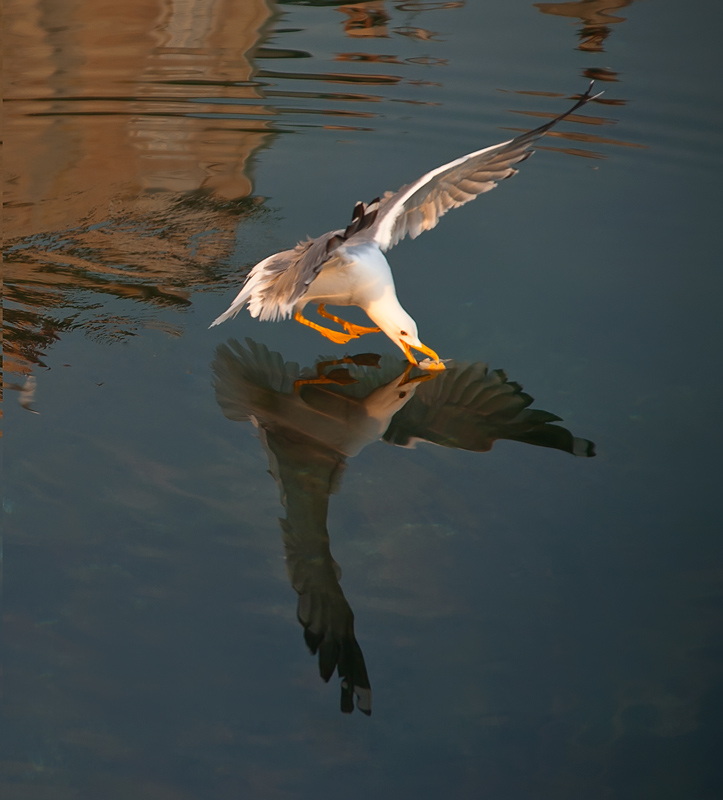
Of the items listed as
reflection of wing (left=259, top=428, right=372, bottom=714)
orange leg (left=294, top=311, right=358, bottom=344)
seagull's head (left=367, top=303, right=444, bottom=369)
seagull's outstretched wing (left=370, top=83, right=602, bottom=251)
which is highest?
seagull's outstretched wing (left=370, top=83, right=602, bottom=251)

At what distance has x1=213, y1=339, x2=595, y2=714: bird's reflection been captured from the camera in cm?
372

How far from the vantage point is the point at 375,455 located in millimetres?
4047

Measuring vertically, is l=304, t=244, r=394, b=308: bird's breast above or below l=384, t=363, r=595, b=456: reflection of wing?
above

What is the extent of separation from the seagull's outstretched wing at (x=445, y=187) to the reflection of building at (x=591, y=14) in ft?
12.1

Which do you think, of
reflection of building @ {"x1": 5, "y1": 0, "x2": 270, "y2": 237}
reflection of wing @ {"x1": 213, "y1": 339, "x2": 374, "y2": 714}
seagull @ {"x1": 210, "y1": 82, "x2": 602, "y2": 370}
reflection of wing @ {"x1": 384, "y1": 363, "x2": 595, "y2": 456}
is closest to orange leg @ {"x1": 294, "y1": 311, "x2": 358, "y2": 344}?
seagull @ {"x1": 210, "y1": 82, "x2": 602, "y2": 370}

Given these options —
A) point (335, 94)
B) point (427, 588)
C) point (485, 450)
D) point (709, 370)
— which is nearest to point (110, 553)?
point (427, 588)

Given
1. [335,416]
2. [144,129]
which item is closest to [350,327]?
[335,416]

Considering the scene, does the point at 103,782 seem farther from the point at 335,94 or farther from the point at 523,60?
the point at 523,60

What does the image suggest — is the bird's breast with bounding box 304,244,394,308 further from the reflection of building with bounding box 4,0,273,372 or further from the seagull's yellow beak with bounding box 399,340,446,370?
the reflection of building with bounding box 4,0,273,372

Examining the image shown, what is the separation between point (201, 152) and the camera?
662 centimetres

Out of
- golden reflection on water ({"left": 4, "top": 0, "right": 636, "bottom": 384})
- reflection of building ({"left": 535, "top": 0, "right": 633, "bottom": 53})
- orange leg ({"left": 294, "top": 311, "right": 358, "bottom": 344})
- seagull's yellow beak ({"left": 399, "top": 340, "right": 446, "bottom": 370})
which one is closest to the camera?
seagull's yellow beak ({"left": 399, "top": 340, "right": 446, "bottom": 370})

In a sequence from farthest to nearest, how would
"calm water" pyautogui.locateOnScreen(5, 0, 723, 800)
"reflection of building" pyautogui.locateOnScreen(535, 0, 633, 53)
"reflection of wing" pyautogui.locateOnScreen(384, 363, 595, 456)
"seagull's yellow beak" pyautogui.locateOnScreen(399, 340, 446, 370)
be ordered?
"reflection of building" pyautogui.locateOnScreen(535, 0, 633, 53)
"seagull's yellow beak" pyautogui.locateOnScreen(399, 340, 446, 370)
"reflection of wing" pyautogui.locateOnScreen(384, 363, 595, 456)
"calm water" pyautogui.locateOnScreen(5, 0, 723, 800)

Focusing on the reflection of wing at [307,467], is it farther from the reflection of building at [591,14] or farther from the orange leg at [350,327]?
the reflection of building at [591,14]

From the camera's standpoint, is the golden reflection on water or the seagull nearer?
the seagull
